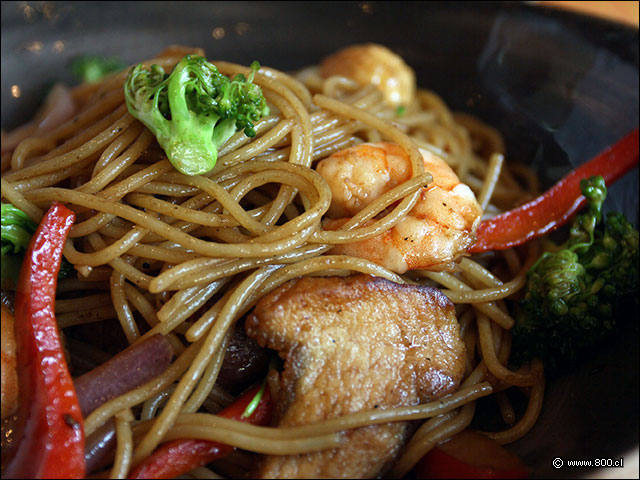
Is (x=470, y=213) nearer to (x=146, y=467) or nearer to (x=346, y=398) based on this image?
(x=346, y=398)

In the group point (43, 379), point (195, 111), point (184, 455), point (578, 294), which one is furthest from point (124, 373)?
point (578, 294)

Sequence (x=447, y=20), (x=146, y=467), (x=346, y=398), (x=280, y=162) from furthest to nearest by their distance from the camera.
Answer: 1. (x=447, y=20)
2. (x=280, y=162)
3. (x=346, y=398)
4. (x=146, y=467)

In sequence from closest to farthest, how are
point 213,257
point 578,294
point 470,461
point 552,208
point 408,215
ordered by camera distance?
point 470,461, point 213,257, point 408,215, point 578,294, point 552,208

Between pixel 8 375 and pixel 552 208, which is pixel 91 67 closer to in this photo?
pixel 8 375

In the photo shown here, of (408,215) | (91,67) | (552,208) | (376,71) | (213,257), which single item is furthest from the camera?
(91,67)

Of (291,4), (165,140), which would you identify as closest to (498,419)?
(165,140)

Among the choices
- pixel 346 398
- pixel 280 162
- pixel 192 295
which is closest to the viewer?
pixel 346 398

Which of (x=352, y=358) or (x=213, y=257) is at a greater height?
(x=213, y=257)
